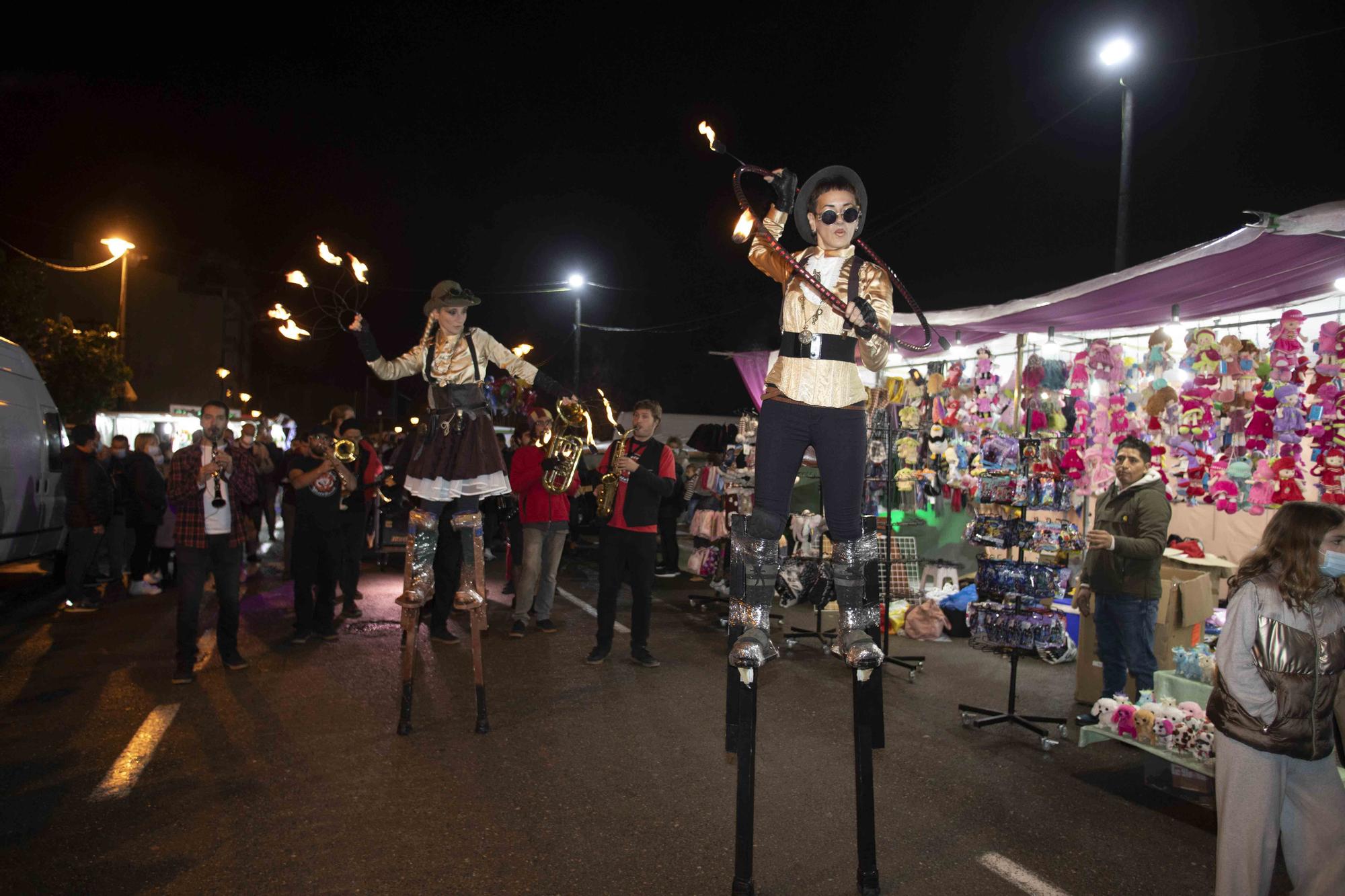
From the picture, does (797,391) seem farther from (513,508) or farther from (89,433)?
(89,433)

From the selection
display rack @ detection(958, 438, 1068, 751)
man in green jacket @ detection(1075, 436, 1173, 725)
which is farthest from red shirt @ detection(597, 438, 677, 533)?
man in green jacket @ detection(1075, 436, 1173, 725)

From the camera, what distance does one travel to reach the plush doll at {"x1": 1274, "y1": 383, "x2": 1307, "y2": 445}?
669 centimetres

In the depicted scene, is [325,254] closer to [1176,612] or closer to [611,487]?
[611,487]

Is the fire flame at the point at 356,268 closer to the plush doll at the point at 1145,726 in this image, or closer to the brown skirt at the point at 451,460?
the brown skirt at the point at 451,460

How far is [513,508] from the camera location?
768 centimetres

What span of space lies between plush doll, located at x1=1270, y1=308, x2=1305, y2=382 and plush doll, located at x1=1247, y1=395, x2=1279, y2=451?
218 mm

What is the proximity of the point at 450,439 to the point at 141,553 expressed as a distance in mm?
7246

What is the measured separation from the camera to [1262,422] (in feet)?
22.6

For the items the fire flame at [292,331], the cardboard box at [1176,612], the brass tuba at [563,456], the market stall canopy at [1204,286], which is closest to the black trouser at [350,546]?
the brass tuba at [563,456]

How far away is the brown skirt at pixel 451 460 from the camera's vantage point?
5102 mm

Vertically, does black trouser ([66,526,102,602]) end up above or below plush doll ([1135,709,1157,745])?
above

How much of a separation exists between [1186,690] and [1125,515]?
130cm

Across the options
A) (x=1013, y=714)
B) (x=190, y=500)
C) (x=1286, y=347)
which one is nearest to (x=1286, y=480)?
(x=1286, y=347)

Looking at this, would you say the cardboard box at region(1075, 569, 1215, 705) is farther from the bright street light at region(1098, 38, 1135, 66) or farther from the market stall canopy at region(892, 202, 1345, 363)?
the bright street light at region(1098, 38, 1135, 66)
